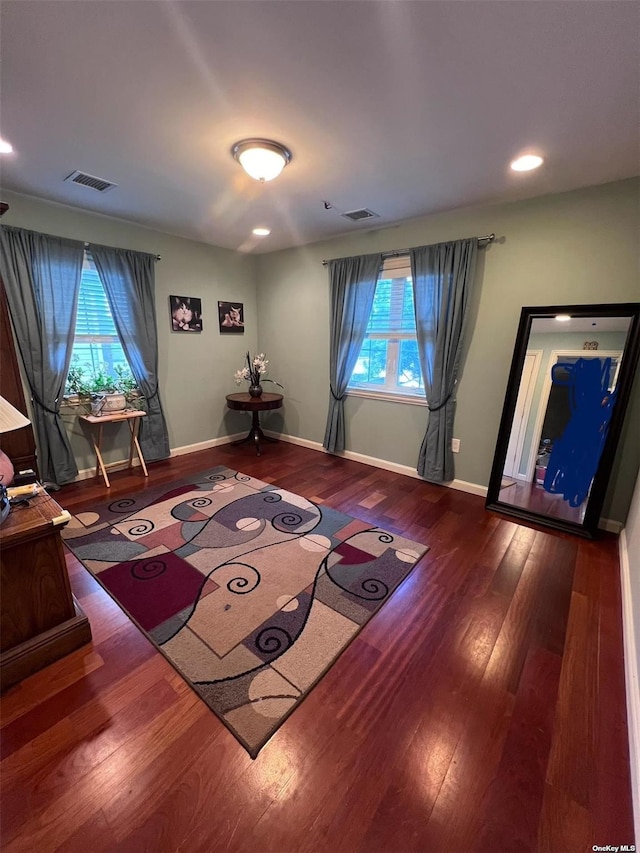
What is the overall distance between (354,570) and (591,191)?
3.02 metres

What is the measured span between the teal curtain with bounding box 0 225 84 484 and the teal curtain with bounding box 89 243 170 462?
0.25 metres

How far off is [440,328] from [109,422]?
3312 mm

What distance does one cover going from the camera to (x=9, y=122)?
1667 mm

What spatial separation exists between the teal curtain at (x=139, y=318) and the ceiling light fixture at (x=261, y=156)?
6.11 ft

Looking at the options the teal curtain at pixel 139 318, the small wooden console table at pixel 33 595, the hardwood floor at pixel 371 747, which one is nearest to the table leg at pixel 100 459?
the teal curtain at pixel 139 318

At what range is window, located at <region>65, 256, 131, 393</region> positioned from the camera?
311 cm

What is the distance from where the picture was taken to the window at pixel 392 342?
3293mm

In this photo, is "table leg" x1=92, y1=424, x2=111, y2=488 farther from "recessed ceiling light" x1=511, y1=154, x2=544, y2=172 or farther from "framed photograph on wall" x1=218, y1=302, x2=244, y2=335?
"recessed ceiling light" x1=511, y1=154, x2=544, y2=172

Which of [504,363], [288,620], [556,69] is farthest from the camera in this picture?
[504,363]

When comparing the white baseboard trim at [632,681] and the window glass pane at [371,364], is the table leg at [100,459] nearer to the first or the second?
the window glass pane at [371,364]

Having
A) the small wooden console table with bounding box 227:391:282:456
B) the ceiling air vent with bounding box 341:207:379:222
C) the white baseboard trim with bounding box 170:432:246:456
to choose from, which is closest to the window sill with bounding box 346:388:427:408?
the small wooden console table with bounding box 227:391:282:456

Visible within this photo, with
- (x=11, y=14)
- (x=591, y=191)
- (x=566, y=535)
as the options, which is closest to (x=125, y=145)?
(x=11, y=14)

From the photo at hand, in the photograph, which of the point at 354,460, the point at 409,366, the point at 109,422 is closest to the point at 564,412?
the point at 409,366

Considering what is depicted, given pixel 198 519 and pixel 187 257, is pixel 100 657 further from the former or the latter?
pixel 187 257
